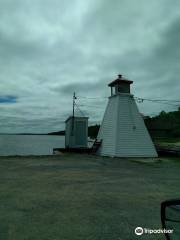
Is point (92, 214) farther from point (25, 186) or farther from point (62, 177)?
point (62, 177)

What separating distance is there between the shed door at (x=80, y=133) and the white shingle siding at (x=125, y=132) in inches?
140

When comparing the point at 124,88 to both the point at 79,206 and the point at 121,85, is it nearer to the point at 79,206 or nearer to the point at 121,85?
the point at 121,85

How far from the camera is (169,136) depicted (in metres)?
57.3

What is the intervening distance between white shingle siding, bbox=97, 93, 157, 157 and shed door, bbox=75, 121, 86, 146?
11.7 ft

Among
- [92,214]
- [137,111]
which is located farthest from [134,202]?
[137,111]

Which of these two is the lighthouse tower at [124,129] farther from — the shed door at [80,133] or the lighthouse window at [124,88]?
the shed door at [80,133]

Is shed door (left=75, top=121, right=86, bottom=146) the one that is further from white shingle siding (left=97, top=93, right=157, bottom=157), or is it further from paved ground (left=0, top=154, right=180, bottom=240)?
paved ground (left=0, top=154, right=180, bottom=240)

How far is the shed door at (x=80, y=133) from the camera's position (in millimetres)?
25625

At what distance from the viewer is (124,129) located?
21.2 m

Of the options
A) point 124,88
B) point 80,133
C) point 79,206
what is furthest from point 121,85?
point 79,206

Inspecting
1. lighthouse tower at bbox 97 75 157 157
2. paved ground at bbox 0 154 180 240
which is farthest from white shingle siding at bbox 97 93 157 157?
paved ground at bbox 0 154 180 240

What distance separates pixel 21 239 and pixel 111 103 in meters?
19.2

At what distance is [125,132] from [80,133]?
610cm

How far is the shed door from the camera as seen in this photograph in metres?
25.6
